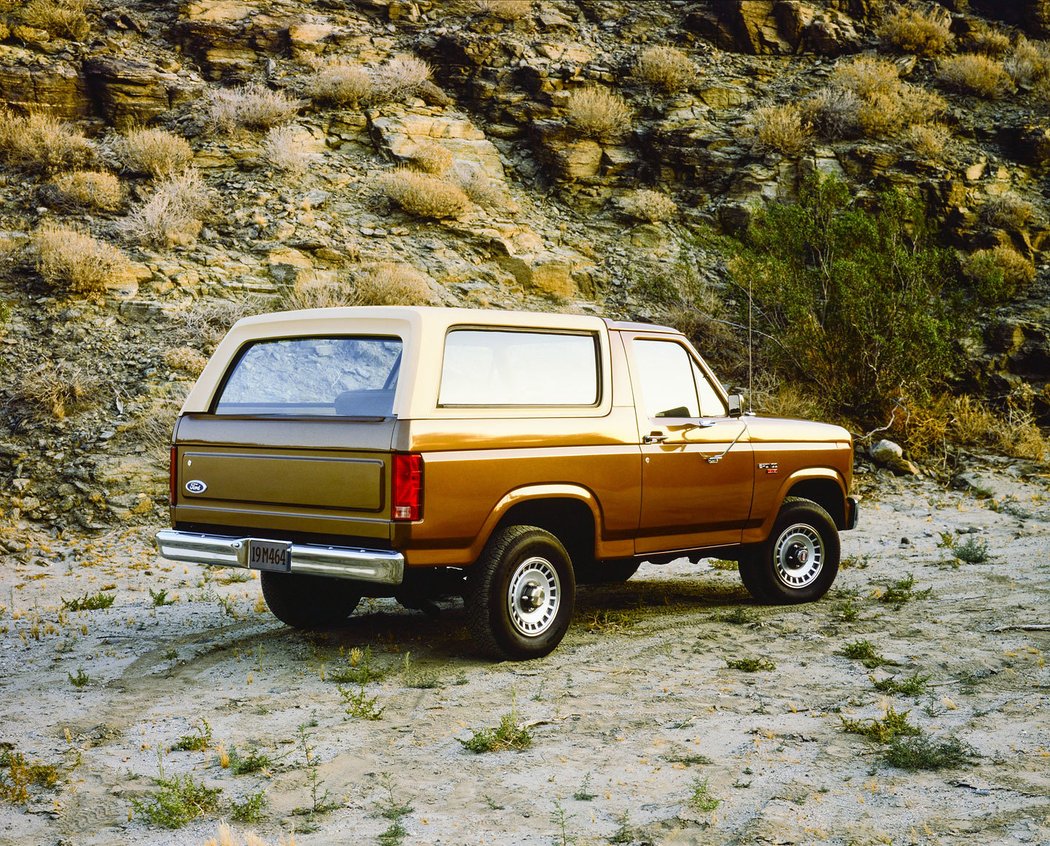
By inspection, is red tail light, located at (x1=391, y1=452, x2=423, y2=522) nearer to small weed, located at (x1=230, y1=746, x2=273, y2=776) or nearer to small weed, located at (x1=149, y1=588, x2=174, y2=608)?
small weed, located at (x1=230, y1=746, x2=273, y2=776)

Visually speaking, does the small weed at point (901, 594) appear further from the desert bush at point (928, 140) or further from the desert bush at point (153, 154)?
the desert bush at point (928, 140)

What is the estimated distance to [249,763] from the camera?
445 cm

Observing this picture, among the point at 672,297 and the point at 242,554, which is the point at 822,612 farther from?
the point at 672,297

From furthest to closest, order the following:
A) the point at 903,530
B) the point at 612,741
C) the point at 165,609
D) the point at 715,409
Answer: the point at 903,530 → the point at 165,609 → the point at 715,409 → the point at 612,741

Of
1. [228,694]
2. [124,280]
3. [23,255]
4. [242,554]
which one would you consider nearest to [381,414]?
[242,554]

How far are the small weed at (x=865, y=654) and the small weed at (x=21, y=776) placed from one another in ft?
14.4

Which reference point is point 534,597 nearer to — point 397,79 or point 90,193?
point 90,193

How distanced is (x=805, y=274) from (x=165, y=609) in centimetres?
1217

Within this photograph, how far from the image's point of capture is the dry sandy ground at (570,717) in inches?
155

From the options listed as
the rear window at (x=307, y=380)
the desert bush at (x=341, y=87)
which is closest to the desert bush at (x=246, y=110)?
the desert bush at (x=341, y=87)

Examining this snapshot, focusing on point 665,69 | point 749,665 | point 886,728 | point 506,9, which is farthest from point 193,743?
point 506,9

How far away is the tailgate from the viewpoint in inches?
214

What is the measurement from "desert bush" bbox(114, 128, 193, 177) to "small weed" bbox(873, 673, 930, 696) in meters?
15.8

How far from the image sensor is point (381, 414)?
233 inches
